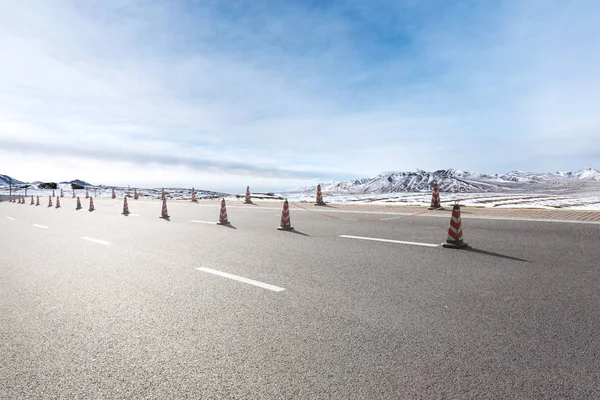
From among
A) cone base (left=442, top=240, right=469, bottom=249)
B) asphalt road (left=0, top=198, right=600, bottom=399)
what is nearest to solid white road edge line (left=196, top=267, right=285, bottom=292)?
asphalt road (left=0, top=198, right=600, bottom=399)

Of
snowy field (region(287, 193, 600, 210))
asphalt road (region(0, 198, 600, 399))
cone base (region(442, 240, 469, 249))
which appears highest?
snowy field (region(287, 193, 600, 210))

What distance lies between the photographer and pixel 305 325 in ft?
12.2

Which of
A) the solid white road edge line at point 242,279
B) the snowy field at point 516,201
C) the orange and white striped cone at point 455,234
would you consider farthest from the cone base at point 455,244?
the snowy field at point 516,201

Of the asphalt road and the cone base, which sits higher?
the cone base

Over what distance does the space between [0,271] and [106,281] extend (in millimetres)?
2400

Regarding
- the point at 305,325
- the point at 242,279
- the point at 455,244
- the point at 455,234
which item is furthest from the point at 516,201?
the point at 305,325

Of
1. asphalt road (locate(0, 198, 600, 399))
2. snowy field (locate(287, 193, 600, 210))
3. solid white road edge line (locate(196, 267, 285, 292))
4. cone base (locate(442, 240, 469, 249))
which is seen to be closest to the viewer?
asphalt road (locate(0, 198, 600, 399))

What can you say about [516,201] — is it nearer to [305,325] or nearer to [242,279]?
[242,279]

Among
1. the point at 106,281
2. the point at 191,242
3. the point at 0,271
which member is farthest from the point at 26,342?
the point at 191,242

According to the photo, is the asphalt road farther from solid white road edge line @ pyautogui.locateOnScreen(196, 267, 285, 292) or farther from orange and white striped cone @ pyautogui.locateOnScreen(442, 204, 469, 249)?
orange and white striped cone @ pyautogui.locateOnScreen(442, 204, 469, 249)

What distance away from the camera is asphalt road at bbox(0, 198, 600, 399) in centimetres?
270

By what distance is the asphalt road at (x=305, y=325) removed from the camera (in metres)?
2.70

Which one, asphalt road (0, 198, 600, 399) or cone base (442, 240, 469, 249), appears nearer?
asphalt road (0, 198, 600, 399)

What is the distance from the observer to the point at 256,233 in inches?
429
